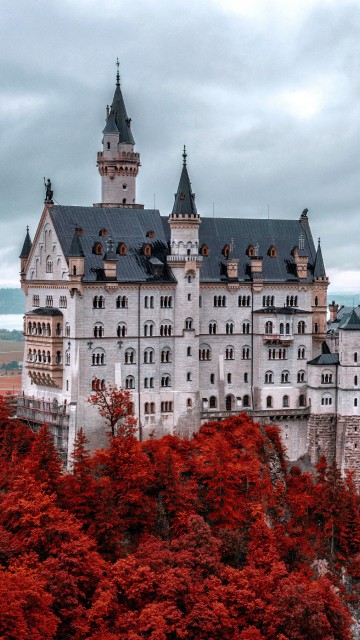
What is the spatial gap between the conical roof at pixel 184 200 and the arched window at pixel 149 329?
10779 millimetres

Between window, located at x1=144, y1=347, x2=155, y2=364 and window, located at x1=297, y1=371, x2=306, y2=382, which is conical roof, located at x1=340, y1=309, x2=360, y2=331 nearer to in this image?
window, located at x1=297, y1=371, x2=306, y2=382

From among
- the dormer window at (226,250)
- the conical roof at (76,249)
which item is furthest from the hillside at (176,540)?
the dormer window at (226,250)

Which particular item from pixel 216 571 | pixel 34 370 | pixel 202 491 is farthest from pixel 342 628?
pixel 34 370

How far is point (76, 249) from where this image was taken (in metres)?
111

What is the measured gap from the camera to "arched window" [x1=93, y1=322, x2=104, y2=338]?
111750mm

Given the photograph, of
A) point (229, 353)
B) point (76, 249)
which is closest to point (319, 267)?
point (229, 353)

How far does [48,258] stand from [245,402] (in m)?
24.6

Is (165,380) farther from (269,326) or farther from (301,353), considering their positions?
(301,353)

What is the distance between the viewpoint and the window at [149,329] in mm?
114875

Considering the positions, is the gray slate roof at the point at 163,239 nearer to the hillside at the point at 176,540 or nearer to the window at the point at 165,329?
the window at the point at 165,329

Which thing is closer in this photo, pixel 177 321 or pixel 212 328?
pixel 177 321

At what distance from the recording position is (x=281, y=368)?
403 ft

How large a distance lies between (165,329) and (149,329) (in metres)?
1.81

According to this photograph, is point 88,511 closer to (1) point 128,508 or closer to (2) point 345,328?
(1) point 128,508
